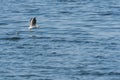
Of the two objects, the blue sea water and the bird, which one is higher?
the bird

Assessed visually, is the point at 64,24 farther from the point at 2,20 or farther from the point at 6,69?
the point at 6,69

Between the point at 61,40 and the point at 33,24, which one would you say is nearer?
the point at 61,40

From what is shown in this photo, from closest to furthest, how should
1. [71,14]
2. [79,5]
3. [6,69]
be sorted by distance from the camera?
[6,69] < [71,14] < [79,5]

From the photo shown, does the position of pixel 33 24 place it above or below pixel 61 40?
above

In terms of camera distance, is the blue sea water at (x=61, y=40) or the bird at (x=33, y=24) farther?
the bird at (x=33, y=24)

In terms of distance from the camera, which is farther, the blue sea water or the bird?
the bird

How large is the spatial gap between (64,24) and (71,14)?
5048 millimetres

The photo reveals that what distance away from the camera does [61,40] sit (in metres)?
43.6

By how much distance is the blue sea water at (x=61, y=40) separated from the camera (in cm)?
3631

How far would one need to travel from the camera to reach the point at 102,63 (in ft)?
124

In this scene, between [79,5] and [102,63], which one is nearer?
[102,63]

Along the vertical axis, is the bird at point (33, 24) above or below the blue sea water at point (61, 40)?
above

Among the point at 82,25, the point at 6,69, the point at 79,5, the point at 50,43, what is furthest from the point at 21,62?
the point at 79,5

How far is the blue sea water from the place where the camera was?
36.3 metres
